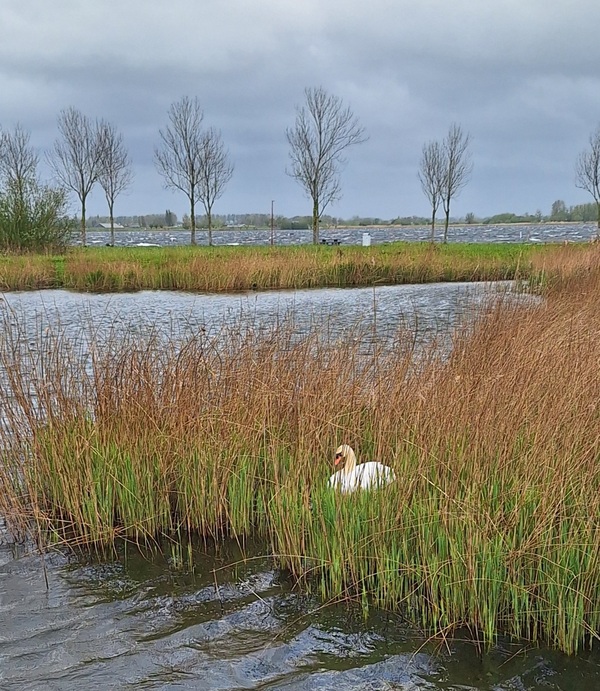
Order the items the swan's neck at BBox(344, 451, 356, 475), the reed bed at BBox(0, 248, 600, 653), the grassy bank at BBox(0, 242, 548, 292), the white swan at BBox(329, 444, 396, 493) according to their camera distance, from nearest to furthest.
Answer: the reed bed at BBox(0, 248, 600, 653) < the white swan at BBox(329, 444, 396, 493) < the swan's neck at BBox(344, 451, 356, 475) < the grassy bank at BBox(0, 242, 548, 292)

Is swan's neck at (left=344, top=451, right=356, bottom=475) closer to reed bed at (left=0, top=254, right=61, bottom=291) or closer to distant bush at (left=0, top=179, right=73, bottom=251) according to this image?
reed bed at (left=0, top=254, right=61, bottom=291)

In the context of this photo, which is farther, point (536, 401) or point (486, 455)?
point (536, 401)

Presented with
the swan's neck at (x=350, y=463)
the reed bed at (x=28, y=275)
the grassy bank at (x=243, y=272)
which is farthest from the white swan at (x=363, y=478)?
the reed bed at (x=28, y=275)

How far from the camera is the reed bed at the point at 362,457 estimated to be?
3295mm

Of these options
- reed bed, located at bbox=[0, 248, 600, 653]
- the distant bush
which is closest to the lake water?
reed bed, located at bbox=[0, 248, 600, 653]

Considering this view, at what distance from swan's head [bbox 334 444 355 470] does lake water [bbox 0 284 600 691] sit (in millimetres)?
756

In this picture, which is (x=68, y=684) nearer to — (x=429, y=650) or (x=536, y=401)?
(x=429, y=650)

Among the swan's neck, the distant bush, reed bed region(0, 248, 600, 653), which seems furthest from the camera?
the distant bush

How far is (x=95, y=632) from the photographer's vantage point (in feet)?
11.6

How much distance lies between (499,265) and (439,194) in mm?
20644

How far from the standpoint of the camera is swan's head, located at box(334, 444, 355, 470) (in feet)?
14.2

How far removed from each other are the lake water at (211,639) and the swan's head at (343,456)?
756 mm

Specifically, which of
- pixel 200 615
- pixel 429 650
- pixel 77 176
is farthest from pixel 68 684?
pixel 77 176

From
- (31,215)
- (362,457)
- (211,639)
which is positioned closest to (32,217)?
(31,215)
